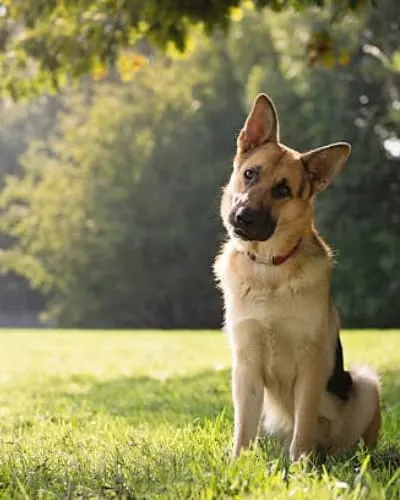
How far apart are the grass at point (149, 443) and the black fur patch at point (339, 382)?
0.36 metres

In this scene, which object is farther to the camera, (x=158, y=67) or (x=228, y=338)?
(x=158, y=67)

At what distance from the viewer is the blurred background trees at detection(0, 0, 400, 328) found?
1113 inches

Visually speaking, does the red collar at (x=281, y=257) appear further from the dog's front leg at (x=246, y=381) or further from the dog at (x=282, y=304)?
the dog's front leg at (x=246, y=381)

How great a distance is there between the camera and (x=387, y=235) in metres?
27.9

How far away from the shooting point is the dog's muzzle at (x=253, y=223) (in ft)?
14.2

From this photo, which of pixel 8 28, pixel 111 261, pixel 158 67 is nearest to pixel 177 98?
pixel 158 67

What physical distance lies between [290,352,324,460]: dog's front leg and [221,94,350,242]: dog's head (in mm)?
715

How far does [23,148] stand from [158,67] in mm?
17968

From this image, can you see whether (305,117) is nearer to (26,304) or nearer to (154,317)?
(154,317)

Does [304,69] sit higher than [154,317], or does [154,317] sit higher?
[304,69]

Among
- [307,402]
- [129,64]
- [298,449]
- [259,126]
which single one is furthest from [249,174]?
[129,64]

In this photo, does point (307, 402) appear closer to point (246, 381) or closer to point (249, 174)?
point (246, 381)

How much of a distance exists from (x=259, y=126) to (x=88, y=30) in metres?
6.31

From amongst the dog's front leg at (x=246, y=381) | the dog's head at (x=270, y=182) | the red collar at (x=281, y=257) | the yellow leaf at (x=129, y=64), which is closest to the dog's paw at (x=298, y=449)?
the dog's front leg at (x=246, y=381)
